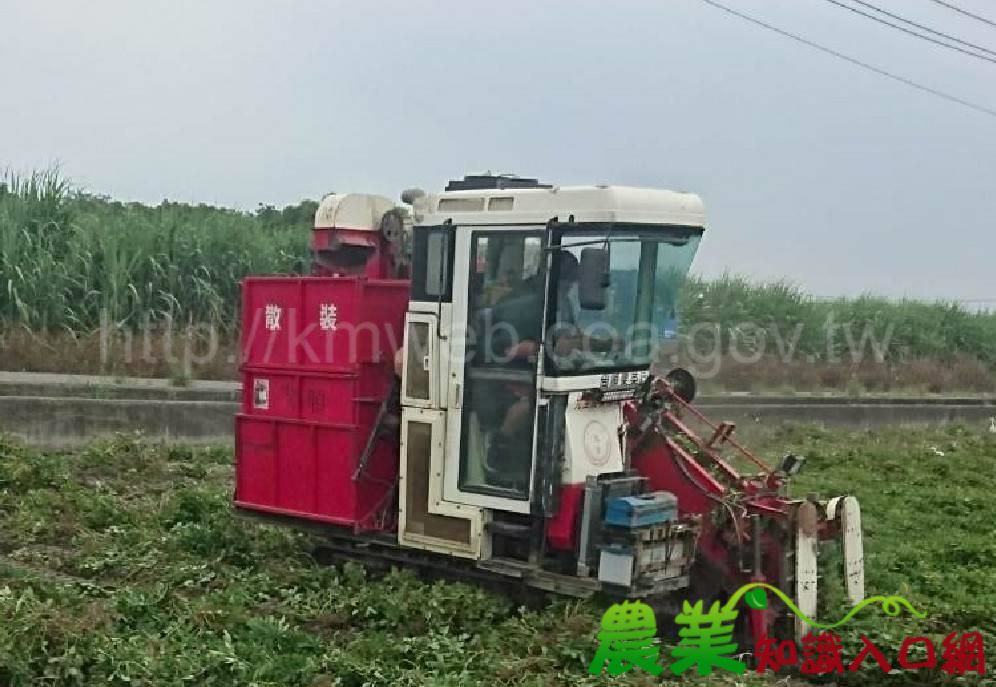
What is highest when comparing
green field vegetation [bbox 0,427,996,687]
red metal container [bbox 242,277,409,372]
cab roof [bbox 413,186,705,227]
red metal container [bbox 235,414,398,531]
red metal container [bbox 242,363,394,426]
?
cab roof [bbox 413,186,705,227]

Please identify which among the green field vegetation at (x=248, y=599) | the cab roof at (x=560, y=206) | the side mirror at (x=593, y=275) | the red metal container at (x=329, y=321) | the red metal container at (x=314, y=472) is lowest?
the green field vegetation at (x=248, y=599)

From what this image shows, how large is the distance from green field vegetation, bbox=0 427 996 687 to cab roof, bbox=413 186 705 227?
2486 millimetres

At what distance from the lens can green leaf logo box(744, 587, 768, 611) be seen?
783cm

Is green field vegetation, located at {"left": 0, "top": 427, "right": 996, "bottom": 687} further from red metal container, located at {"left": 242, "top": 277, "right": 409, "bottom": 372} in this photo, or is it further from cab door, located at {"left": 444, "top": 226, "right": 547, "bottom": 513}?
red metal container, located at {"left": 242, "top": 277, "right": 409, "bottom": 372}

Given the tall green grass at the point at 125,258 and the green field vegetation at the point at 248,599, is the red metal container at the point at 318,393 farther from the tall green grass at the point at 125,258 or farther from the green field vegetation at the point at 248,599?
the tall green grass at the point at 125,258

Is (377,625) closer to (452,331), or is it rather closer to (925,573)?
(452,331)

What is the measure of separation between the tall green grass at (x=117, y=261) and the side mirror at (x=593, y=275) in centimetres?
1108

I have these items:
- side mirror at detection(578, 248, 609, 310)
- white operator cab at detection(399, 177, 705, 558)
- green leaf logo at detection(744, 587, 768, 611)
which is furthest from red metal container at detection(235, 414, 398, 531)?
green leaf logo at detection(744, 587, 768, 611)

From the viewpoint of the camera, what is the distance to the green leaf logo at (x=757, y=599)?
7.83 m

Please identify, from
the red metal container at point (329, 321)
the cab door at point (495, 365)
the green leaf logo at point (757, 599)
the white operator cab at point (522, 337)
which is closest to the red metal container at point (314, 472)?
the white operator cab at point (522, 337)

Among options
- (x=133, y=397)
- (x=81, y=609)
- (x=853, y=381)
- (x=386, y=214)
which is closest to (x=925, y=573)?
(x=386, y=214)

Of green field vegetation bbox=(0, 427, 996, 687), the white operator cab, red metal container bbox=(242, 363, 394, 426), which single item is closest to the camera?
green field vegetation bbox=(0, 427, 996, 687)

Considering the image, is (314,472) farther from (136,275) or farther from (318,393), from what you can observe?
(136,275)

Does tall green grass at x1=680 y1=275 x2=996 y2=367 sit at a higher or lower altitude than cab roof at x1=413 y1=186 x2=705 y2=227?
lower
